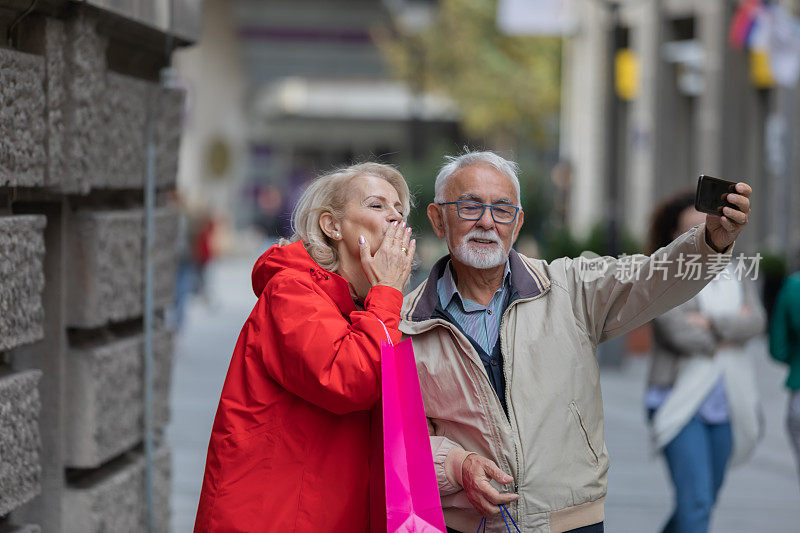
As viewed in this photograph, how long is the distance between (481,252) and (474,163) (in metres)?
0.30

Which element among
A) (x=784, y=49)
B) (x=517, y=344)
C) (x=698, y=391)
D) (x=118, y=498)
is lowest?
(x=118, y=498)

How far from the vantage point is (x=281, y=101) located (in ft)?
163

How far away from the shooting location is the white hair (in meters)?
3.72

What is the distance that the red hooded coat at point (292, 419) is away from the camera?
10.2 ft

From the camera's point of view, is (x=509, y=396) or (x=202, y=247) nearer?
(x=509, y=396)

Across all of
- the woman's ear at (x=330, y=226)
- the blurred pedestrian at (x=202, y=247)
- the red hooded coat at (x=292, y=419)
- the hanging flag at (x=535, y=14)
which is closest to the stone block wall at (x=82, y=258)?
the red hooded coat at (x=292, y=419)

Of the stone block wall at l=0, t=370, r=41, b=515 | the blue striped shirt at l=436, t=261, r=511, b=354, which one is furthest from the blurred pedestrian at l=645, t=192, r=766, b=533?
the stone block wall at l=0, t=370, r=41, b=515

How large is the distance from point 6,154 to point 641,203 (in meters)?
20.9

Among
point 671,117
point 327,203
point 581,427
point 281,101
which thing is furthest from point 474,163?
point 281,101

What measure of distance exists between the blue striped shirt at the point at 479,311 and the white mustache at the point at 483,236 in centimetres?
14

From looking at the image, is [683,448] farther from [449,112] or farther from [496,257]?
[449,112]

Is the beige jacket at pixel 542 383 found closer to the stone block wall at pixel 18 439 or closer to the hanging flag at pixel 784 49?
the stone block wall at pixel 18 439

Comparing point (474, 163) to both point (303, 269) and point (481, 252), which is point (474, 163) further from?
point (303, 269)

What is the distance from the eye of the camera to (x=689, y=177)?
898 inches
